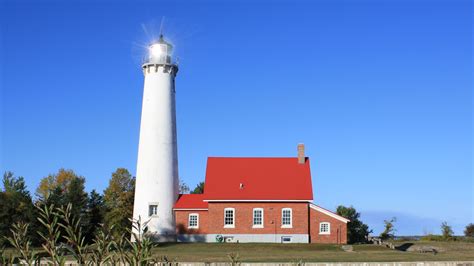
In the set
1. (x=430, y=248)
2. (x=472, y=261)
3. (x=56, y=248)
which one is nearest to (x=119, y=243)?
(x=56, y=248)

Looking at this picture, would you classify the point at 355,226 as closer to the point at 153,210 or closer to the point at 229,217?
the point at 229,217

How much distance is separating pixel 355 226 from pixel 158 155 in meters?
20.3

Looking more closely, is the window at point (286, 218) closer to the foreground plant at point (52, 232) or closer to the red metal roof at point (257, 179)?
the red metal roof at point (257, 179)

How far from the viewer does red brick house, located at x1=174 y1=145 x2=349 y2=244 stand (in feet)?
147

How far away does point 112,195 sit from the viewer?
5791 centimetres

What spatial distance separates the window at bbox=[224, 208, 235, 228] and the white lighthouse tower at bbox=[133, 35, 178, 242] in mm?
4021

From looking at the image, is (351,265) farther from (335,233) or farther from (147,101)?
(147,101)

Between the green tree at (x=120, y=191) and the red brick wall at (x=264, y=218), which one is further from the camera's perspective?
the green tree at (x=120, y=191)

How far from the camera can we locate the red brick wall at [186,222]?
4578cm

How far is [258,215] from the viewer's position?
45.3 meters

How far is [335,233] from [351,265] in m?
20.8

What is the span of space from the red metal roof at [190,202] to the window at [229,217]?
181 cm

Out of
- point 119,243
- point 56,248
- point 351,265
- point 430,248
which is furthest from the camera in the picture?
point 430,248

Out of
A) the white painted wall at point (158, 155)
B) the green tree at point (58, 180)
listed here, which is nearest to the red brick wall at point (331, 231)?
the white painted wall at point (158, 155)
